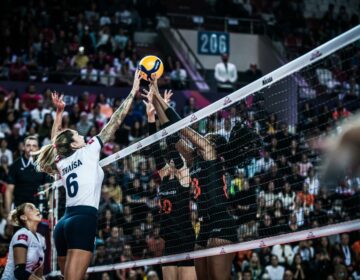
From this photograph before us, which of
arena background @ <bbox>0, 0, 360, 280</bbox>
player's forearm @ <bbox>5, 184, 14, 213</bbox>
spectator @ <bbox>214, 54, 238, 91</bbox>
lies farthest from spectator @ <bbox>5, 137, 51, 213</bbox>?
spectator @ <bbox>214, 54, 238, 91</bbox>

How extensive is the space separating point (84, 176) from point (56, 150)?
0.58 metres

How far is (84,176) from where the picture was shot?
26.2 ft

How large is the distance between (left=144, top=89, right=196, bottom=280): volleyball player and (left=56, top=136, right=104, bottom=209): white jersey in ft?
3.42

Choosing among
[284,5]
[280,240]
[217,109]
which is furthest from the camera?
[284,5]

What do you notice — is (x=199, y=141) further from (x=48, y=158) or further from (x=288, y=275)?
(x=288, y=275)

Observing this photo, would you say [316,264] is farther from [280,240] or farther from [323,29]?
[323,29]

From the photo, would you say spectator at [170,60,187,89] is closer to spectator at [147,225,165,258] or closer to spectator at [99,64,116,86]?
spectator at [99,64,116,86]

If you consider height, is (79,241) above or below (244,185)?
below

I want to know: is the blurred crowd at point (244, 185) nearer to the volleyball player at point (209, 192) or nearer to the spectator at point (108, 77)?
the volleyball player at point (209, 192)

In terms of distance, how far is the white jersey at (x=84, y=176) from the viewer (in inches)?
313

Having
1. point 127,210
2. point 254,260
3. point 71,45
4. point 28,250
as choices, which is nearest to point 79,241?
point 28,250

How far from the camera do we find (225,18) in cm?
2780

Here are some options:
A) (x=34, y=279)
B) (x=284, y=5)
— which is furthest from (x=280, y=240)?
(x=284, y=5)

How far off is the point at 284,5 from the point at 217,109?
23.5 meters
